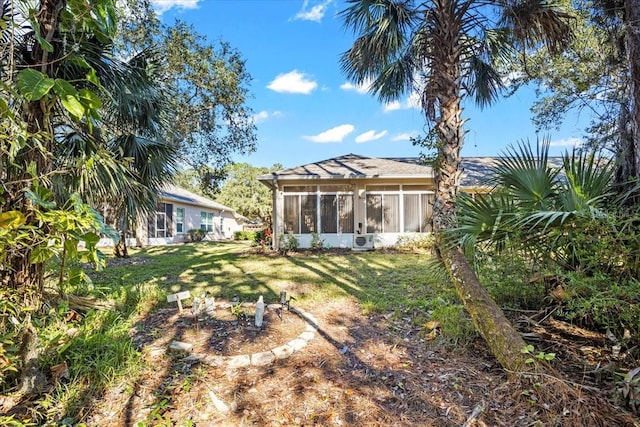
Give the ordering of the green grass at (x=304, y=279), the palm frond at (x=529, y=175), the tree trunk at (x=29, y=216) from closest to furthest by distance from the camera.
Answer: the tree trunk at (x=29, y=216), the palm frond at (x=529, y=175), the green grass at (x=304, y=279)

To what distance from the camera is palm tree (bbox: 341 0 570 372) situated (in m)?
3.25

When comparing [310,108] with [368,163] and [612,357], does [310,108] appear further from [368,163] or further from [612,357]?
[612,357]

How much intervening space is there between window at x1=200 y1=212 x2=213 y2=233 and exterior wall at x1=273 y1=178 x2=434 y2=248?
12790 millimetres

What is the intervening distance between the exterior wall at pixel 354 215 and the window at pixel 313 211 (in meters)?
0.18

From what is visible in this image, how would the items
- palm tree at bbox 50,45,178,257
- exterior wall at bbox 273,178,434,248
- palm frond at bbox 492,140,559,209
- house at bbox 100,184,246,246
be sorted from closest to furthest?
palm frond at bbox 492,140,559,209 → palm tree at bbox 50,45,178,257 → exterior wall at bbox 273,178,434,248 → house at bbox 100,184,246,246

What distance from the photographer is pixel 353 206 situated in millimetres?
11797

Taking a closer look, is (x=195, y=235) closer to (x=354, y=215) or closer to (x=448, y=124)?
(x=354, y=215)

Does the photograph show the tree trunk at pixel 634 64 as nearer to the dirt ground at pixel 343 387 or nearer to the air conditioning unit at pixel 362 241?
the dirt ground at pixel 343 387

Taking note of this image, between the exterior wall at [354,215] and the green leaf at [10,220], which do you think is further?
the exterior wall at [354,215]

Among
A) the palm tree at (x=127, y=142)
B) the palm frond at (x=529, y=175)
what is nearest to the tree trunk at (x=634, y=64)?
the palm frond at (x=529, y=175)

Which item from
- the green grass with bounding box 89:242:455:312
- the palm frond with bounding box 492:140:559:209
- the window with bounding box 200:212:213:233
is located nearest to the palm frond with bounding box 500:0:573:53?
the palm frond with bounding box 492:140:559:209

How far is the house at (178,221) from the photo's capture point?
632 inches

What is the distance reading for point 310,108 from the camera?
16.5 meters

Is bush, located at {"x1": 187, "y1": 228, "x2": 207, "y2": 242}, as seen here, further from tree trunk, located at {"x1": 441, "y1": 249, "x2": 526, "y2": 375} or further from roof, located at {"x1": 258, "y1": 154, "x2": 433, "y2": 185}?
tree trunk, located at {"x1": 441, "y1": 249, "x2": 526, "y2": 375}
